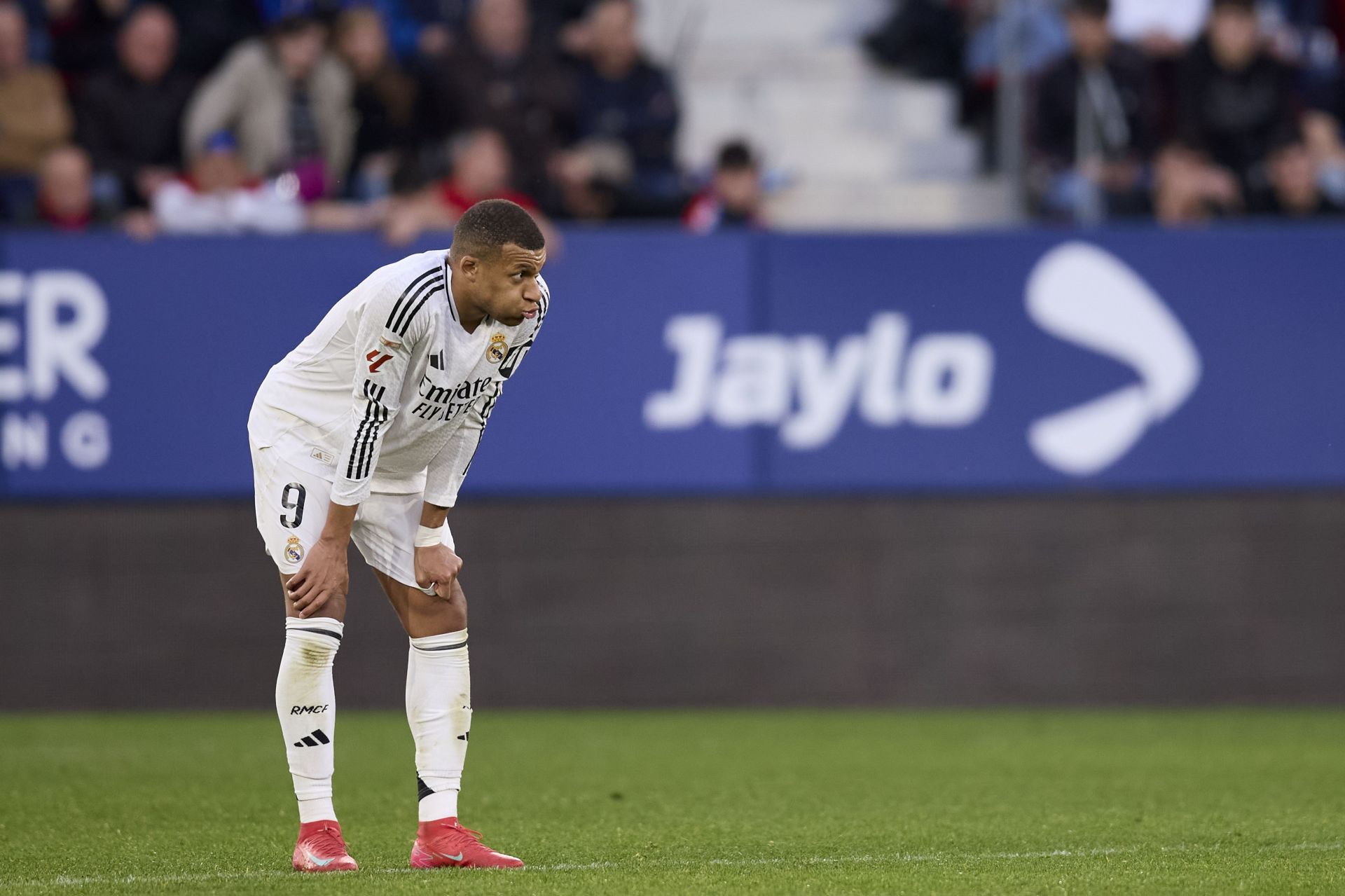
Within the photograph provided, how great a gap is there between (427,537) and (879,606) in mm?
5634

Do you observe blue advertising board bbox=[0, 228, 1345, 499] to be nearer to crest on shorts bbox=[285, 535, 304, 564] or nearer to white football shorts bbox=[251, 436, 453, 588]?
white football shorts bbox=[251, 436, 453, 588]

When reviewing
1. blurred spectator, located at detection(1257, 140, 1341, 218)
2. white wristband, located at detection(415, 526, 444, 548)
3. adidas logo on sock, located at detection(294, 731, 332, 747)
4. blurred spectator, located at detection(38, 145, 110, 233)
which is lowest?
adidas logo on sock, located at detection(294, 731, 332, 747)

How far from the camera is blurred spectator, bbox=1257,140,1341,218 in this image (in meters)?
12.1

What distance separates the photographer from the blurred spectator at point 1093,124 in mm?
11984

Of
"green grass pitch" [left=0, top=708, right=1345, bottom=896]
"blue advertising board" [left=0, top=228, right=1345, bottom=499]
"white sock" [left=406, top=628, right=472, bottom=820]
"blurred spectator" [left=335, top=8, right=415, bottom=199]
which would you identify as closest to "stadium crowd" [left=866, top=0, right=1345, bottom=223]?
"blue advertising board" [left=0, top=228, right=1345, bottom=499]

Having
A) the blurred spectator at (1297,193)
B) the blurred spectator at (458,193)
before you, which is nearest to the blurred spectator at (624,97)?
the blurred spectator at (458,193)

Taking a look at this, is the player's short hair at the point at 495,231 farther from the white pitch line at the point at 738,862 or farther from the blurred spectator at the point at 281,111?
the blurred spectator at the point at 281,111

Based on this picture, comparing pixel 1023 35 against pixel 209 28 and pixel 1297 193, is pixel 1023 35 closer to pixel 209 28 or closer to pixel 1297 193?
pixel 1297 193

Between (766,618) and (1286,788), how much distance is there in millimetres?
3931

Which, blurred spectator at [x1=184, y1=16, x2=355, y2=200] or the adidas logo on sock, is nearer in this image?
the adidas logo on sock

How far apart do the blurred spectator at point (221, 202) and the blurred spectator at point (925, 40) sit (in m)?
4.59

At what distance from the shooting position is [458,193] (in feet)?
37.2

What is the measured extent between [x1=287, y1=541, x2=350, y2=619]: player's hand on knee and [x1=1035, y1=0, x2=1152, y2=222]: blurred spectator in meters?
7.10

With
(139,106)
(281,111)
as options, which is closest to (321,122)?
(281,111)
